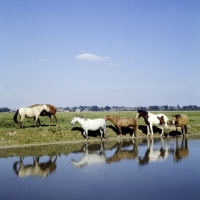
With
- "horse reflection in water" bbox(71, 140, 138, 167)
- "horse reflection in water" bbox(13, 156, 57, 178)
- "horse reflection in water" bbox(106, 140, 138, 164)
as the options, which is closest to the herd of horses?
"horse reflection in water" bbox(71, 140, 138, 167)

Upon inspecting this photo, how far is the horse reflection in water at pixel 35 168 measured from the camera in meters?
11.8

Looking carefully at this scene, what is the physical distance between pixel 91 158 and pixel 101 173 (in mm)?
3519

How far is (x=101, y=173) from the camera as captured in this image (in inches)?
448

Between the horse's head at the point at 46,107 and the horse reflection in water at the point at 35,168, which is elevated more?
the horse's head at the point at 46,107

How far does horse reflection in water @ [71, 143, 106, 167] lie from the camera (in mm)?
13616

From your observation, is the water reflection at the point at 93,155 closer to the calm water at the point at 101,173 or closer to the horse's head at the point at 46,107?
the calm water at the point at 101,173

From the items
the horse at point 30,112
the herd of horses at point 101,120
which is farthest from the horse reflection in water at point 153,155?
the horse at point 30,112

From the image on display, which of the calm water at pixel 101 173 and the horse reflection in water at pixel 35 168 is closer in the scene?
the calm water at pixel 101 173

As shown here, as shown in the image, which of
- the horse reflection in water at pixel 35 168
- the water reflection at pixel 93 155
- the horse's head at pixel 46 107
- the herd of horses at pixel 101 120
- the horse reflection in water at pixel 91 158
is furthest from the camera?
the horse's head at pixel 46 107

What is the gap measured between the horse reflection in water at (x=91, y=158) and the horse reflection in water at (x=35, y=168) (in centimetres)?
124

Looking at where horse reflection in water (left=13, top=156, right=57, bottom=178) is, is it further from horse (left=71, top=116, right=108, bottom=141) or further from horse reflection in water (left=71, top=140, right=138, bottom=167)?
horse (left=71, top=116, right=108, bottom=141)

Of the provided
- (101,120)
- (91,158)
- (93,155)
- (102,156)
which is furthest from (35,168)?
(101,120)

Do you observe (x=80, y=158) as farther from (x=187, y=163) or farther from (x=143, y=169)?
(x=187, y=163)

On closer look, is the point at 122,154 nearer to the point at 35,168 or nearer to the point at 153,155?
the point at 153,155
